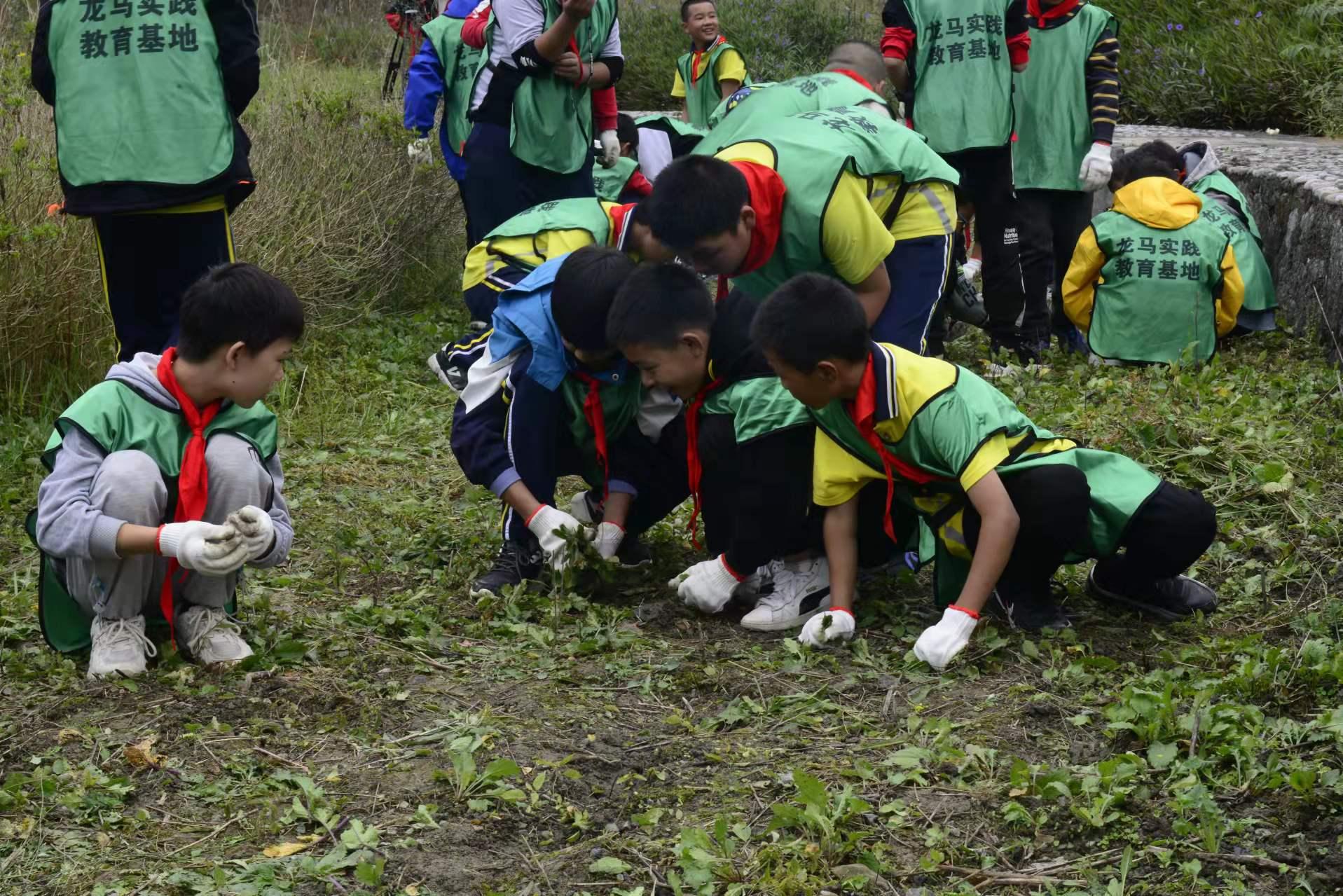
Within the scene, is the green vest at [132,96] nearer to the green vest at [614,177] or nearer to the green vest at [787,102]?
the green vest at [787,102]

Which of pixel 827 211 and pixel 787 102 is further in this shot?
pixel 787 102

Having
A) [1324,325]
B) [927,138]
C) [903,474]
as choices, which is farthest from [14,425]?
[1324,325]

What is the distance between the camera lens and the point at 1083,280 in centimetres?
574

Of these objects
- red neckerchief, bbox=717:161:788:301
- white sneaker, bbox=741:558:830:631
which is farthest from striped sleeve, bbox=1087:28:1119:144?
white sneaker, bbox=741:558:830:631

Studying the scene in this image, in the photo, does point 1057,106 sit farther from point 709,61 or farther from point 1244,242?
point 709,61

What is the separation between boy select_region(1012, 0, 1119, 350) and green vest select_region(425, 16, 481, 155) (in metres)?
2.27

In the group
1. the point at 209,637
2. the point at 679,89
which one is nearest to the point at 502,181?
the point at 209,637

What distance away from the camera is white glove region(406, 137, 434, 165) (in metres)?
7.07

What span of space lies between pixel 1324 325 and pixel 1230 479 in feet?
6.75

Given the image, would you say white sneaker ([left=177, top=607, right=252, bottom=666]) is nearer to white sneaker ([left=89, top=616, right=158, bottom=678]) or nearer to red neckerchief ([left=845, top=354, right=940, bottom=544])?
white sneaker ([left=89, top=616, right=158, bottom=678])

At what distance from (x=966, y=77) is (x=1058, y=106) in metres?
0.64

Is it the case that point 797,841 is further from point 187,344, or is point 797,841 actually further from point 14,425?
point 14,425

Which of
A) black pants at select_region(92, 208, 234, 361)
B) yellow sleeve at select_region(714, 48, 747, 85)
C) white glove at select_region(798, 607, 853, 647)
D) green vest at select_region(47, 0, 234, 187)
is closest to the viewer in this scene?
white glove at select_region(798, 607, 853, 647)

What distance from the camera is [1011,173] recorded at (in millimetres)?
5883
